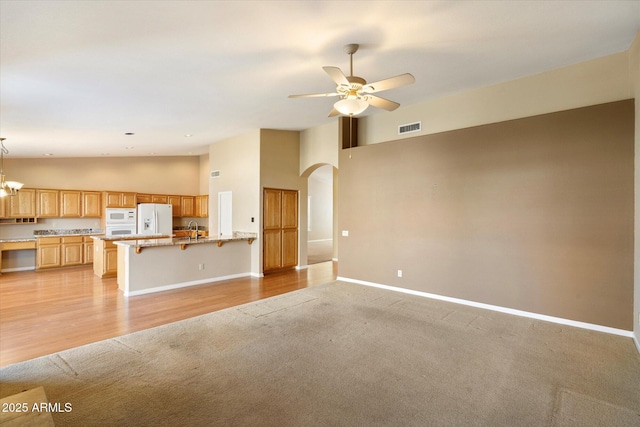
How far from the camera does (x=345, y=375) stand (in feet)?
9.29

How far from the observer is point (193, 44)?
3164mm

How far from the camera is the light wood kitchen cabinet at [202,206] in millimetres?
10603

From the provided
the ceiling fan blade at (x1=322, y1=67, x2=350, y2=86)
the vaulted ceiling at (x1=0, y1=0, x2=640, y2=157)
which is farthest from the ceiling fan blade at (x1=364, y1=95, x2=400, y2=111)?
the vaulted ceiling at (x1=0, y1=0, x2=640, y2=157)

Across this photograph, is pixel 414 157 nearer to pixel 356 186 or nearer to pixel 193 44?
pixel 356 186

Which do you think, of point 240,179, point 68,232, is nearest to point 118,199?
point 68,232

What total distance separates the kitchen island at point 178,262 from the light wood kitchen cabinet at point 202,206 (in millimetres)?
3888

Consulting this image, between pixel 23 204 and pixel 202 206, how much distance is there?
14.6 feet

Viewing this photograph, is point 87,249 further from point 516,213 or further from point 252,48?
point 516,213

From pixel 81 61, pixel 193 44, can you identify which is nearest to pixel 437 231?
pixel 193 44

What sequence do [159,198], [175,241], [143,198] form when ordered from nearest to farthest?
[175,241] → [143,198] → [159,198]

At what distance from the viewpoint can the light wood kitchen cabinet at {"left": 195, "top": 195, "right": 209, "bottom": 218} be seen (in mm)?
10603

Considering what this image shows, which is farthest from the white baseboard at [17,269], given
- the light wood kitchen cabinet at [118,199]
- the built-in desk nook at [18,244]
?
the light wood kitchen cabinet at [118,199]

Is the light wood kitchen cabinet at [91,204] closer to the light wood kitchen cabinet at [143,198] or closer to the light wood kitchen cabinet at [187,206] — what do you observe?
the light wood kitchen cabinet at [143,198]

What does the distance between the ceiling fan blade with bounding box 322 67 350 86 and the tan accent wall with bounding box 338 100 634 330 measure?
284 cm
